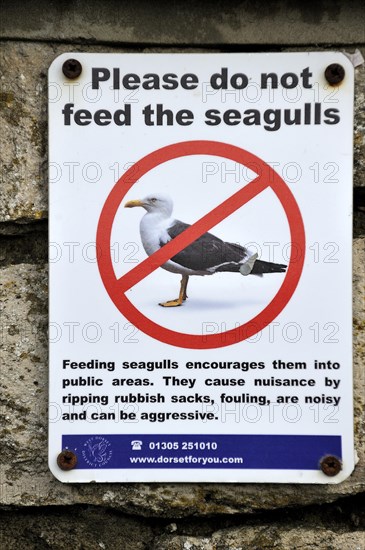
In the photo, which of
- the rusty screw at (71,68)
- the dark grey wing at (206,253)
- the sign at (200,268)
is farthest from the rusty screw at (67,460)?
the rusty screw at (71,68)

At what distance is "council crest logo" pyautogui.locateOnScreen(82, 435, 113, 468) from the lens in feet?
4.19

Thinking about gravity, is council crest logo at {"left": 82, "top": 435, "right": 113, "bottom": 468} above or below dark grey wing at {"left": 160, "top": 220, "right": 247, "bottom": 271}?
below

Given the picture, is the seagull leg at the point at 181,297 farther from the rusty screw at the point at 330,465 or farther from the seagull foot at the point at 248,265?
the rusty screw at the point at 330,465

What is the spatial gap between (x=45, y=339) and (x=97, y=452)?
185 mm

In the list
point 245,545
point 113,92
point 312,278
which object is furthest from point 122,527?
point 113,92

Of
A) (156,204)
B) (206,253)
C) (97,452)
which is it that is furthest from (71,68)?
(97,452)

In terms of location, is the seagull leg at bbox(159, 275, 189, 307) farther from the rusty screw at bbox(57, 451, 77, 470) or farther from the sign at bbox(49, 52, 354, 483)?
the rusty screw at bbox(57, 451, 77, 470)

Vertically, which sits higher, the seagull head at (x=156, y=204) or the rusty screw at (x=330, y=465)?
the seagull head at (x=156, y=204)

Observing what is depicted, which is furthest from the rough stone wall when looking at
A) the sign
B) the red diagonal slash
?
the red diagonal slash

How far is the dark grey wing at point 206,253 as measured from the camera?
129 centimetres

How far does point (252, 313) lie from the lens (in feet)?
4.20

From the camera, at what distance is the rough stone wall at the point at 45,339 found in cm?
129

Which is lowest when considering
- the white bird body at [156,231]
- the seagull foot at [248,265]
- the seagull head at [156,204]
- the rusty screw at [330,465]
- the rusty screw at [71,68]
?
the rusty screw at [330,465]

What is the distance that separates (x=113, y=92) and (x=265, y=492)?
63cm
